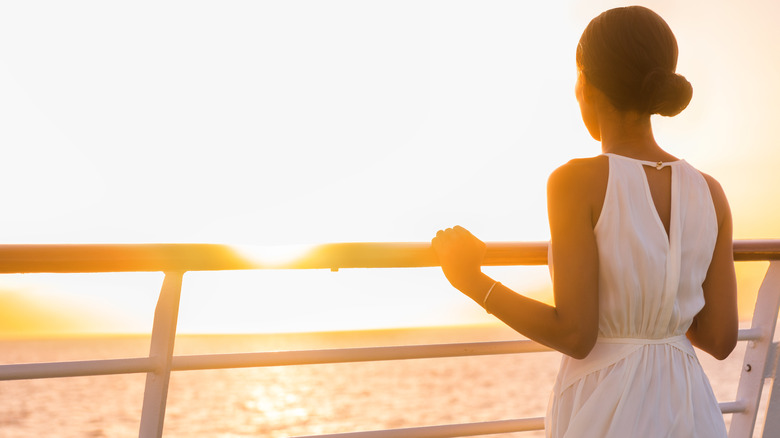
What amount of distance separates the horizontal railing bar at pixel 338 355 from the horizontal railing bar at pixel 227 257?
20 centimetres

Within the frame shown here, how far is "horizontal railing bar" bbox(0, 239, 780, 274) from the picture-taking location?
1.25 m

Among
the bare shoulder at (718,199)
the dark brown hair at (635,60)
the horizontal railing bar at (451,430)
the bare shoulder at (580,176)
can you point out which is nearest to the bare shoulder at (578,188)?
the bare shoulder at (580,176)

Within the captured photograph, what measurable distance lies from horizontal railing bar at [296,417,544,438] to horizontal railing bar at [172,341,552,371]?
145 mm

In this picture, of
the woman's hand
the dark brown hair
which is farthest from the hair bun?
the woman's hand

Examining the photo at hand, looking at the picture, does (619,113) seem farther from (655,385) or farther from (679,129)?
(679,129)

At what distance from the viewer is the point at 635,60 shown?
48.9 inches

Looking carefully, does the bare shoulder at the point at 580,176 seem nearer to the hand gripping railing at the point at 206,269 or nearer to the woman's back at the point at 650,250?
the woman's back at the point at 650,250

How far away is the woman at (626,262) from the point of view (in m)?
1.23

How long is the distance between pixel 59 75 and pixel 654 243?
3417cm

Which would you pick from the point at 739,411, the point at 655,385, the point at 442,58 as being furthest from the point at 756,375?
the point at 442,58

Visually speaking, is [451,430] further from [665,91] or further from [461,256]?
[665,91]

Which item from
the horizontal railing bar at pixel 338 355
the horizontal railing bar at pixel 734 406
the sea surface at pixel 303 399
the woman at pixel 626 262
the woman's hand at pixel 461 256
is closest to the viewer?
the woman at pixel 626 262

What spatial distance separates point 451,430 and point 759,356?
866 millimetres

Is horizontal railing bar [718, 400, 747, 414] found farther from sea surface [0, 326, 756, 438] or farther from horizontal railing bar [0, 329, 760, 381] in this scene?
sea surface [0, 326, 756, 438]
